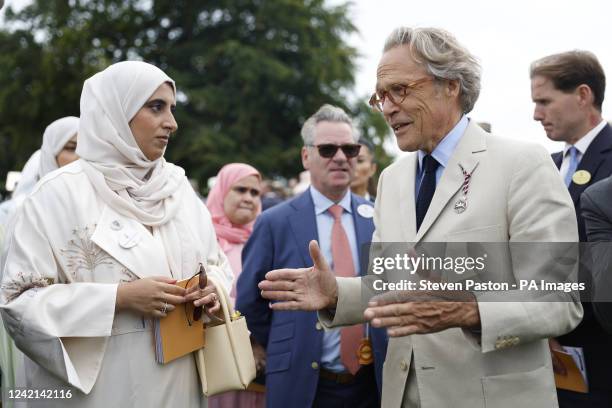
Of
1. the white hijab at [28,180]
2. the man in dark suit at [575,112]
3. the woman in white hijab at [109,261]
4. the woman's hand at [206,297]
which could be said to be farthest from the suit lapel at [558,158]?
the white hijab at [28,180]

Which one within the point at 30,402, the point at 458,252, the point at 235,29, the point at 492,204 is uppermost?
the point at 235,29

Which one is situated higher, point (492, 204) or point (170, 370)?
point (492, 204)

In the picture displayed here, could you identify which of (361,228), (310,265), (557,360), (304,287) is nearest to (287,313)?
(310,265)

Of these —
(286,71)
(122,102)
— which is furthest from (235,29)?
(122,102)

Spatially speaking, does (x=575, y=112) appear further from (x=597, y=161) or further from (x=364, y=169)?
(x=364, y=169)

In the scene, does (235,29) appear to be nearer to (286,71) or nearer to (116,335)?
(286,71)

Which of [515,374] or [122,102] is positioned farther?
[122,102]

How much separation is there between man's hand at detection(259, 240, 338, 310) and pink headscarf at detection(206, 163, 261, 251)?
3193mm

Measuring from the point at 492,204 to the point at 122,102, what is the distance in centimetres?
199

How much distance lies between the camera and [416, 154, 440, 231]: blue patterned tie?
3141 mm

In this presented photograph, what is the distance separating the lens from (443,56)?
3.11 m

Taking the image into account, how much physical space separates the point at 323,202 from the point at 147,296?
1912mm

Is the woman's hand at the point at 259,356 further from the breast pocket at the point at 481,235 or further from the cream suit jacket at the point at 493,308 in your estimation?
the breast pocket at the point at 481,235

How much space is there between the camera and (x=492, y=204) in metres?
2.86
